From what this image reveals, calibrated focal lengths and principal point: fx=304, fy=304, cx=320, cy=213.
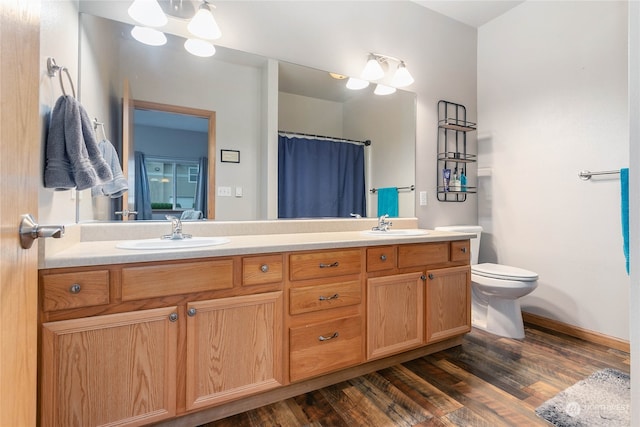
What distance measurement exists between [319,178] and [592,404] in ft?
6.17

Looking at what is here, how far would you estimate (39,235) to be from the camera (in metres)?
0.70

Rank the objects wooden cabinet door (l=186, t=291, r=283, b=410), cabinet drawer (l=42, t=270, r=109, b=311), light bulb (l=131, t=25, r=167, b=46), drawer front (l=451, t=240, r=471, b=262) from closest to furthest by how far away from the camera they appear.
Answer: cabinet drawer (l=42, t=270, r=109, b=311) → wooden cabinet door (l=186, t=291, r=283, b=410) → light bulb (l=131, t=25, r=167, b=46) → drawer front (l=451, t=240, r=471, b=262)

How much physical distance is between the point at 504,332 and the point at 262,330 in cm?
187

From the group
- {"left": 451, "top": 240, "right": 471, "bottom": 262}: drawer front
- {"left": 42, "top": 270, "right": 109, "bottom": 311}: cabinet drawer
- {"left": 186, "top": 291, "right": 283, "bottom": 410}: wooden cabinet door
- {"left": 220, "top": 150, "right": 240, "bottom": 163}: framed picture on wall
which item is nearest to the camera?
{"left": 42, "top": 270, "right": 109, "bottom": 311}: cabinet drawer

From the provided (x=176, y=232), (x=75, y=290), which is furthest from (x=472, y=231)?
(x=75, y=290)

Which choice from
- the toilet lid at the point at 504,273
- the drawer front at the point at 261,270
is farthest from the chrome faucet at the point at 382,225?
the drawer front at the point at 261,270

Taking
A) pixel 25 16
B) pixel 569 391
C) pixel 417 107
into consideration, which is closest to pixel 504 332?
pixel 569 391

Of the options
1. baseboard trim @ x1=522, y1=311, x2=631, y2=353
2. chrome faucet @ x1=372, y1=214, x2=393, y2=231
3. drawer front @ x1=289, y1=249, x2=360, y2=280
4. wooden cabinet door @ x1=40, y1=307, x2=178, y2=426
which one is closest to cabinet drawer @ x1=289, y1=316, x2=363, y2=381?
drawer front @ x1=289, y1=249, x2=360, y2=280

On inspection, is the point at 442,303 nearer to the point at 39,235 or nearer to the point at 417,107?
the point at 417,107

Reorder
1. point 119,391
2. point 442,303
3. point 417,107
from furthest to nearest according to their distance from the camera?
point 417,107 < point 442,303 < point 119,391

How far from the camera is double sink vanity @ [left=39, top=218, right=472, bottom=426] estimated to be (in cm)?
107

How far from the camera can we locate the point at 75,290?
1.06m

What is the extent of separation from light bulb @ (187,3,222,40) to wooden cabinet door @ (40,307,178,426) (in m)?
1.49

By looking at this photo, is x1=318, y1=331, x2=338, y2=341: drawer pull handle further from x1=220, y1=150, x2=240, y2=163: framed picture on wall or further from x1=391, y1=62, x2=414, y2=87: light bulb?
x1=391, y1=62, x2=414, y2=87: light bulb
